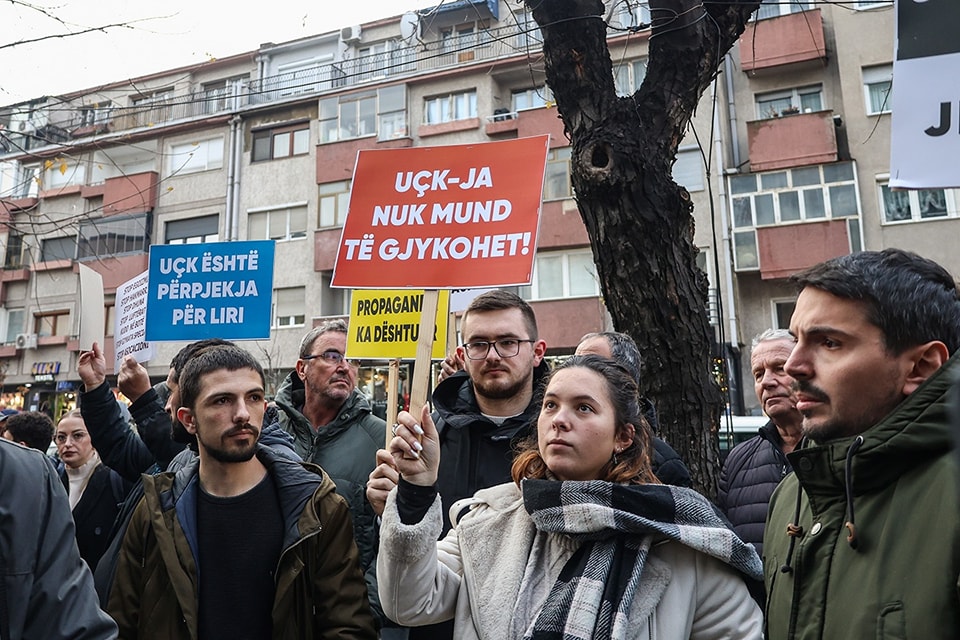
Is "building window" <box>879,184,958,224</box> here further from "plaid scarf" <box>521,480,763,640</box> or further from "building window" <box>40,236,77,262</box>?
"building window" <box>40,236,77,262</box>

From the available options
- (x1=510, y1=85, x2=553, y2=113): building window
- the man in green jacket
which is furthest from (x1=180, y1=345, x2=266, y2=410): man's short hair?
(x1=510, y1=85, x2=553, y2=113): building window

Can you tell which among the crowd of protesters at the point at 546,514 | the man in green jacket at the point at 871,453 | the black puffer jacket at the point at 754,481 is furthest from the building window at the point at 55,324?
the man in green jacket at the point at 871,453

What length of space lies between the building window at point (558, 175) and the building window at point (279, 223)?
8239mm

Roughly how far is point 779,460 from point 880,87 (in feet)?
60.0

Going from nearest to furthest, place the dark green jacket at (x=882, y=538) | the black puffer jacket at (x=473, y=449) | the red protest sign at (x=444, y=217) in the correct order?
the dark green jacket at (x=882, y=538) → the black puffer jacket at (x=473, y=449) → the red protest sign at (x=444, y=217)

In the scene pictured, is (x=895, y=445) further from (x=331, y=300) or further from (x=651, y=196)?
(x=331, y=300)

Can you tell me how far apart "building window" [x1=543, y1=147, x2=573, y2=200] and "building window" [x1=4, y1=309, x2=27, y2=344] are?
2031 centimetres

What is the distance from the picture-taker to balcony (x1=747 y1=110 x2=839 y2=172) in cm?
1847

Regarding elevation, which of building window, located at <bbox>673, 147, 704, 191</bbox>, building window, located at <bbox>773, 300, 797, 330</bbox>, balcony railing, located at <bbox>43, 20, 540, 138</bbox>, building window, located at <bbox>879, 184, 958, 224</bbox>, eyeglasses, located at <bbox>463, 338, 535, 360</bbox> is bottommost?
eyeglasses, located at <bbox>463, 338, 535, 360</bbox>

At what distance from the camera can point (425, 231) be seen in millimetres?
3336

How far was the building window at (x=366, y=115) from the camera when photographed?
24.0 m

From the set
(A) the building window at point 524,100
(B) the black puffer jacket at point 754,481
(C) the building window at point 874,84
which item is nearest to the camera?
(B) the black puffer jacket at point 754,481

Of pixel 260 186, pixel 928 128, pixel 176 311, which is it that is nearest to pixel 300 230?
pixel 260 186

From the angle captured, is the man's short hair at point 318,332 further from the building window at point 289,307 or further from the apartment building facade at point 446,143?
the building window at point 289,307
